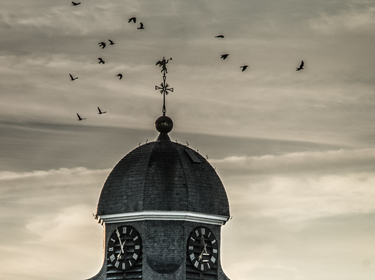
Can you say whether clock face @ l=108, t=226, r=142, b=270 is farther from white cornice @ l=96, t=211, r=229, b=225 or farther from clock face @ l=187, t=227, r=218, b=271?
clock face @ l=187, t=227, r=218, b=271

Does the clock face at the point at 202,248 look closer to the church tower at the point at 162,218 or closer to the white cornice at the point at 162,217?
the church tower at the point at 162,218

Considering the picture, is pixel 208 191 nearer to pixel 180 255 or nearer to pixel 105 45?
pixel 180 255

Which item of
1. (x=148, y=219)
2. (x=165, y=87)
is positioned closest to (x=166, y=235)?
(x=148, y=219)

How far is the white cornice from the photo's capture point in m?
83.0

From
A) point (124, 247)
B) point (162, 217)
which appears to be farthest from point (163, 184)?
point (124, 247)

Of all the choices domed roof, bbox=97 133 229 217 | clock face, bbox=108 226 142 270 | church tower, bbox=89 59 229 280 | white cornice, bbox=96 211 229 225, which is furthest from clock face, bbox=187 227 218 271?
clock face, bbox=108 226 142 270

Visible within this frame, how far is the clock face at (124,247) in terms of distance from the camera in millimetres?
82875

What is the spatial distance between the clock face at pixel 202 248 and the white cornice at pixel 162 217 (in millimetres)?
739

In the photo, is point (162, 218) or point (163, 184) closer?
point (162, 218)

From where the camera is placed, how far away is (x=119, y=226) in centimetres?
8412

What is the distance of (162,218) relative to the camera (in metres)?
83.3

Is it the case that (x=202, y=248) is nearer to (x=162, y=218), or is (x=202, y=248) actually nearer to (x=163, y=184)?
(x=162, y=218)

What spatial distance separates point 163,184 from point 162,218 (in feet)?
7.64

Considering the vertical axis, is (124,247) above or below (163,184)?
below
